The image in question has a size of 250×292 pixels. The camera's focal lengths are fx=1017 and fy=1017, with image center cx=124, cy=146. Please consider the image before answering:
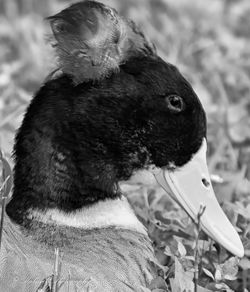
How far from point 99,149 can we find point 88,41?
372mm

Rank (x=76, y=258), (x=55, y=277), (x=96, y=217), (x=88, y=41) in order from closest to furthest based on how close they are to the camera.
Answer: (x=55, y=277), (x=76, y=258), (x=88, y=41), (x=96, y=217)

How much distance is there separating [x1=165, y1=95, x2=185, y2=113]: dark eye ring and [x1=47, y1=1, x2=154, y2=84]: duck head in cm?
21

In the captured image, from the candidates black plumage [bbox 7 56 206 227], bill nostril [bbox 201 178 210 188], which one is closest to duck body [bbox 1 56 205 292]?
black plumage [bbox 7 56 206 227]

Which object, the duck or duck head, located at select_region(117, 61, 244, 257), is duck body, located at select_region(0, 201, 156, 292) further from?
duck head, located at select_region(117, 61, 244, 257)

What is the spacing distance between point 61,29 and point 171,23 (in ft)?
12.2

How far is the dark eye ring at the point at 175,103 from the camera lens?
11.4 ft

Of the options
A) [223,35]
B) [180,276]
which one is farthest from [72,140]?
[223,35]

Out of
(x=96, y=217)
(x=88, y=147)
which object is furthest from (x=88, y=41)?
(x=96, y=217)

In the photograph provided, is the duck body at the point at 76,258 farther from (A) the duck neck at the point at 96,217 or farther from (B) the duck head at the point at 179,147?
(B) the duck head at the point at 179,147

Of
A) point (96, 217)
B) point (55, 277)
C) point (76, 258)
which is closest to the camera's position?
point (55, 277)

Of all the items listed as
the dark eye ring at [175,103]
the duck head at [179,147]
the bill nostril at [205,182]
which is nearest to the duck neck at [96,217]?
the duck head at [179,147]

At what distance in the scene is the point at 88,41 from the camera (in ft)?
11.3

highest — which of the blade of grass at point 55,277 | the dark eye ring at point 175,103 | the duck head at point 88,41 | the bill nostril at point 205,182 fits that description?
the duck head at point 88,41

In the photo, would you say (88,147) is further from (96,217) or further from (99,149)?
(96,217)
